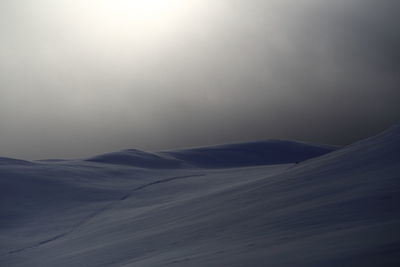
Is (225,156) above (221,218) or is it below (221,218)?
above

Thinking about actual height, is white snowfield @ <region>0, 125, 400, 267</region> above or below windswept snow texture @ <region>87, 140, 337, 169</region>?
below

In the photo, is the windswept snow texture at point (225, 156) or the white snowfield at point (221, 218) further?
the windswept snow texture at point (225, 156)

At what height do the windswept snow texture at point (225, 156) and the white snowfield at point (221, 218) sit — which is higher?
the windswept snow texture at point (225, 156)

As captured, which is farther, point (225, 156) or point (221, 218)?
point (225, 156)

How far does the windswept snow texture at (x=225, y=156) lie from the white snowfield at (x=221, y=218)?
11.8ft

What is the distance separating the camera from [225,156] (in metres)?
14.7

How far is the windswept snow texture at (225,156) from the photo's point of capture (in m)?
12.6

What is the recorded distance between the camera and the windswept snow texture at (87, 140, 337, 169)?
12602 mm

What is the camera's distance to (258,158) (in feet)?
48.8

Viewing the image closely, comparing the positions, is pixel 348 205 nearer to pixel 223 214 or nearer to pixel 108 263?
pixel 223 214

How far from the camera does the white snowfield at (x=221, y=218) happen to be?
2232mm

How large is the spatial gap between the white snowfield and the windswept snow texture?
142 inches

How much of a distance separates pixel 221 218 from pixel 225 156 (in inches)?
430

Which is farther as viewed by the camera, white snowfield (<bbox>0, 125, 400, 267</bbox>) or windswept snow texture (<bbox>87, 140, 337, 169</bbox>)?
windswept snow texture (<bbox>87, 140, 337, 169</bbox>)
